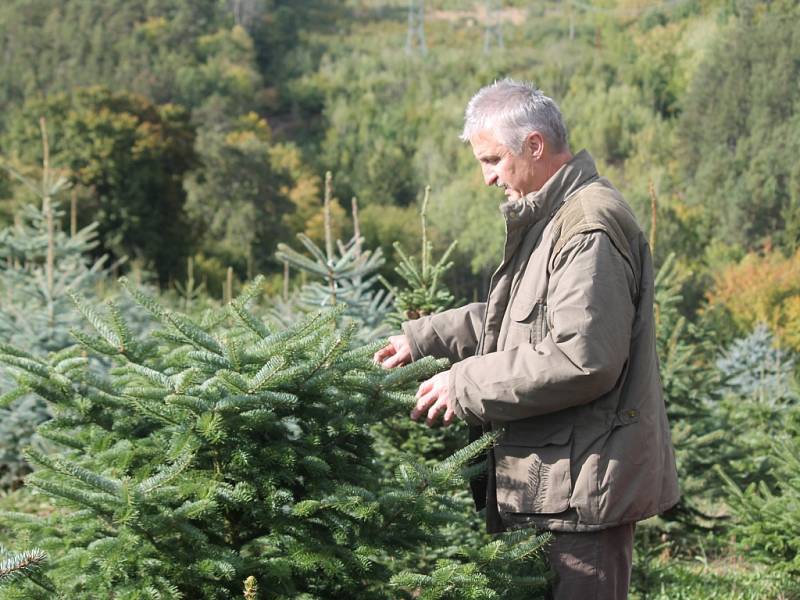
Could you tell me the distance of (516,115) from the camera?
241cm

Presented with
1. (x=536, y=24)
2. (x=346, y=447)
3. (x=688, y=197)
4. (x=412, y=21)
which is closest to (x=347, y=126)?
(x=412, y=21)

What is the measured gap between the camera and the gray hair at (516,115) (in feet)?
7.91

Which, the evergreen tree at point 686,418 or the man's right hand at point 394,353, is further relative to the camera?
the evergreen tree at point 686,418

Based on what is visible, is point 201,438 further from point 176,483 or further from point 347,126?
point 347,126

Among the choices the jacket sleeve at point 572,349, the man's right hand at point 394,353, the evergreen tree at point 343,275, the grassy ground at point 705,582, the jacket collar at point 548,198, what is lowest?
the grassy ground at point 705,582

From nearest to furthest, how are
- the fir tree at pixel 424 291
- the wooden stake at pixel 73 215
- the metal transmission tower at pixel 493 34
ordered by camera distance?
the fir tree at pixel 424 291 → the wooden stake at pixel 73 215 → the metal transmission tower at pixel 493 34

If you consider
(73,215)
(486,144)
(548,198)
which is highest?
(486,144)

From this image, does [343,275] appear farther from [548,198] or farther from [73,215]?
[73,215]

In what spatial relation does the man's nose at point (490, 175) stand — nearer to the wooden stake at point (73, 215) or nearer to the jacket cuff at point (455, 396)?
the jacket cuff at point (455, 396)

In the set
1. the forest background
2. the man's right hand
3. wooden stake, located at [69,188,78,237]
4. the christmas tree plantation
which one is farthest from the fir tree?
wooden stake, located at [69,188,78,237]

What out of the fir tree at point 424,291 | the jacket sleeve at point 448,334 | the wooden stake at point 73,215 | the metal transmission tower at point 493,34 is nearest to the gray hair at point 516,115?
the jacket sleeve at point 448,334

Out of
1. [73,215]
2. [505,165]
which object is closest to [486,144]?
[505,165]

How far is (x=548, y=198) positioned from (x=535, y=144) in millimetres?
146

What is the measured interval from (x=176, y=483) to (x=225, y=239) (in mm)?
15948
